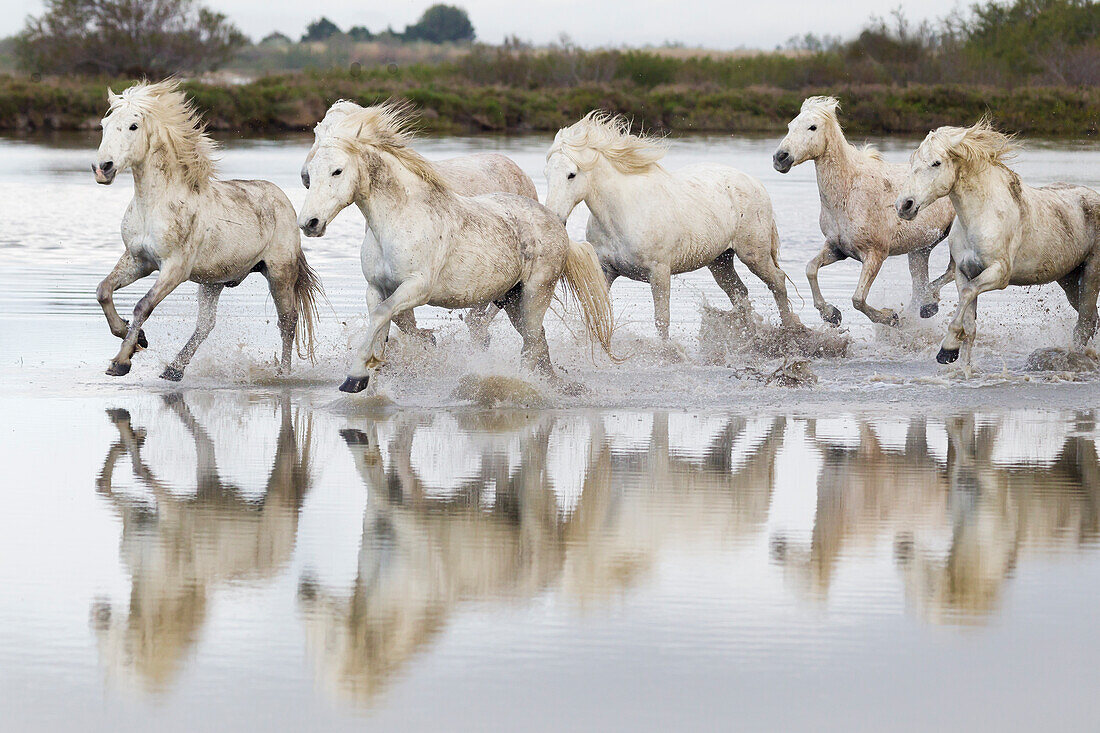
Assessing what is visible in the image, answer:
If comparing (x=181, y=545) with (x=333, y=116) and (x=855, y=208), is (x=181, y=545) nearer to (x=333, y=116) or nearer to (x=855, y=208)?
(x=333, y=116)

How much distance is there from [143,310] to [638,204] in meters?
3.54

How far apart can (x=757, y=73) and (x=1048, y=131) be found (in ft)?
56.7

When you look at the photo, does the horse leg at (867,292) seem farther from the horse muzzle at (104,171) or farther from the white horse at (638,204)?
the horse muzzle at (104,171)

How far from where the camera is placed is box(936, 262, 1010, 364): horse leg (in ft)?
33.8

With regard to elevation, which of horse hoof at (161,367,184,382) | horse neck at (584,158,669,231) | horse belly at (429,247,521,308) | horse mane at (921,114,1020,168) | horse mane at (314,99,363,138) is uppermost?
horse mane at (314,99,363,138)

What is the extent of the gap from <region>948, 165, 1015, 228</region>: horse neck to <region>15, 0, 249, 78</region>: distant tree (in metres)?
59.5

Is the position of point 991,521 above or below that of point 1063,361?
above

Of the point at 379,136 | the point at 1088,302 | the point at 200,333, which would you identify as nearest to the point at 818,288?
the point at 1088,302

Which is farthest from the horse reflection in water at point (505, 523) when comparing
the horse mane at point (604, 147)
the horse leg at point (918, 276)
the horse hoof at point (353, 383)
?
the horse leg at point (918, 276)

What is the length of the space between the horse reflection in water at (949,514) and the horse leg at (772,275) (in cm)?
385

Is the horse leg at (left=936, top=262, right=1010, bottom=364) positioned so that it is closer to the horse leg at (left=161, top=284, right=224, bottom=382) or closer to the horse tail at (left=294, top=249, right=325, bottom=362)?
the horse tail at (left=294, top=249, right=325, bottom=362)

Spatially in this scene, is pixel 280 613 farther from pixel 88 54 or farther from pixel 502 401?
pixel 88 54

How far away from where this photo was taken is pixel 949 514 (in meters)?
6.76

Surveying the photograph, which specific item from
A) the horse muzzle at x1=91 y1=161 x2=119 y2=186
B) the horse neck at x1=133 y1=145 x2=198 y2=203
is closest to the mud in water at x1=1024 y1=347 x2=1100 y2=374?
the horse neck at x1=133 y1=145 x2=198 y2=203
